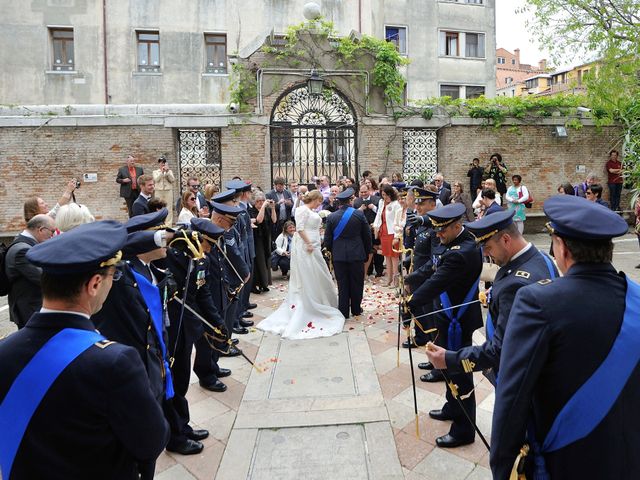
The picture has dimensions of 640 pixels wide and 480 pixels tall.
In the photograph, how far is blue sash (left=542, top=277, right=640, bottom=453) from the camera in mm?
1843

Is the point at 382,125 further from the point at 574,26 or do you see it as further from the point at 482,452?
the point at 482,452

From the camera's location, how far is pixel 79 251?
5.89 ft

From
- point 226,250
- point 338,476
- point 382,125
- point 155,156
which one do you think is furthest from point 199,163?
point 338,476

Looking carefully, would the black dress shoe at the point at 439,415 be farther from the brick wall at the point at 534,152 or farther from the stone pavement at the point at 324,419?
the brick wall at the point at 534,152

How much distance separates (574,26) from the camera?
1130cm

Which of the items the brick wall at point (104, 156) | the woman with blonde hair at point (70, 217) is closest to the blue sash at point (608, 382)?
the woman with blonde hair at point (70, 217)

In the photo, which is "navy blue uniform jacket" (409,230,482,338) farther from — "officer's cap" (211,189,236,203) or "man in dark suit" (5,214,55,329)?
"man in dark suit" (5,214,55,329)

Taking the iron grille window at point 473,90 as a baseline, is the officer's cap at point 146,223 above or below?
below

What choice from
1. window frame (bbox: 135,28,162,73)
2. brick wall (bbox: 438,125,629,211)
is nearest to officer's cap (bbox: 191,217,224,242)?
brick wall (bbox: 438,125,629,211)

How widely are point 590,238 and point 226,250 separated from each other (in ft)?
15.3

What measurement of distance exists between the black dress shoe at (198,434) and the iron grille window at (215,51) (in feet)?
75.7

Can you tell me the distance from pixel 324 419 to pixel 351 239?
3480 millimetres

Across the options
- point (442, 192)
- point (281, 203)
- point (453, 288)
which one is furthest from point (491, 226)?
point (442, 192)

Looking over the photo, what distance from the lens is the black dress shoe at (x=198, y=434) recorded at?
159 inches
